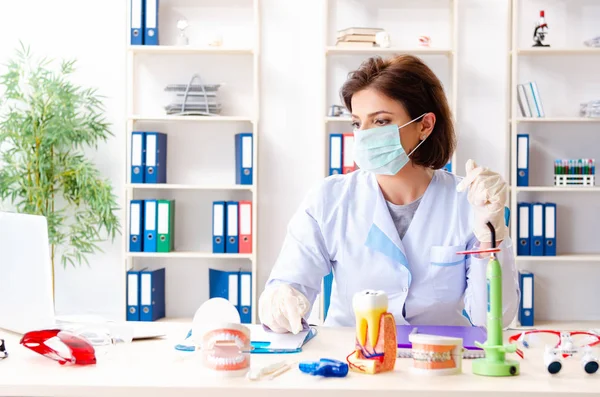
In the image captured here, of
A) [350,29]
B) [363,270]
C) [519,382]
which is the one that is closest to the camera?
[519,382]

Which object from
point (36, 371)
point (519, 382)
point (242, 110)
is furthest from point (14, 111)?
point (519, 382)

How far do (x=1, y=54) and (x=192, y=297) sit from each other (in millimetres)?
1650

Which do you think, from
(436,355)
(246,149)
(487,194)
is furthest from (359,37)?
(436,355)

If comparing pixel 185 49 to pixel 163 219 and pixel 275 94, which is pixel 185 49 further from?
pixel 163 219

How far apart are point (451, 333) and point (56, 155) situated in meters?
2.79

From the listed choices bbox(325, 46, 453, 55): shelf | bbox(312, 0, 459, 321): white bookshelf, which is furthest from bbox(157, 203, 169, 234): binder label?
bbox(325, 46, 453, 55): shelf

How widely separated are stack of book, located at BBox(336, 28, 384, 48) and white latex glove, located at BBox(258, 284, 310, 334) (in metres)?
2.24

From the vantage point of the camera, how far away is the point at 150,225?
3684mm

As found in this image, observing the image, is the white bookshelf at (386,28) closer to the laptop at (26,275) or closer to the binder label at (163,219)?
the binder label at (163,219)

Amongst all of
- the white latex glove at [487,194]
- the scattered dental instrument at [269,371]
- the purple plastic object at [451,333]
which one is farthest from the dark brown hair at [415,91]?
the scattered dental instrument at [269,371]

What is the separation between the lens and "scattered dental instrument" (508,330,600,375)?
51.0 inches

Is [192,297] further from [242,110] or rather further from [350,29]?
[350,29]

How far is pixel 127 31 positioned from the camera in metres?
3.85

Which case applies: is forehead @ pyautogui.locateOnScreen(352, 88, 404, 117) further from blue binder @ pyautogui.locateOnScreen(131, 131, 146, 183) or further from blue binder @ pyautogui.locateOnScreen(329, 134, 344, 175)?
blue binder @ pyautogui.locateOnScreen(131, 131, 146, 183)
